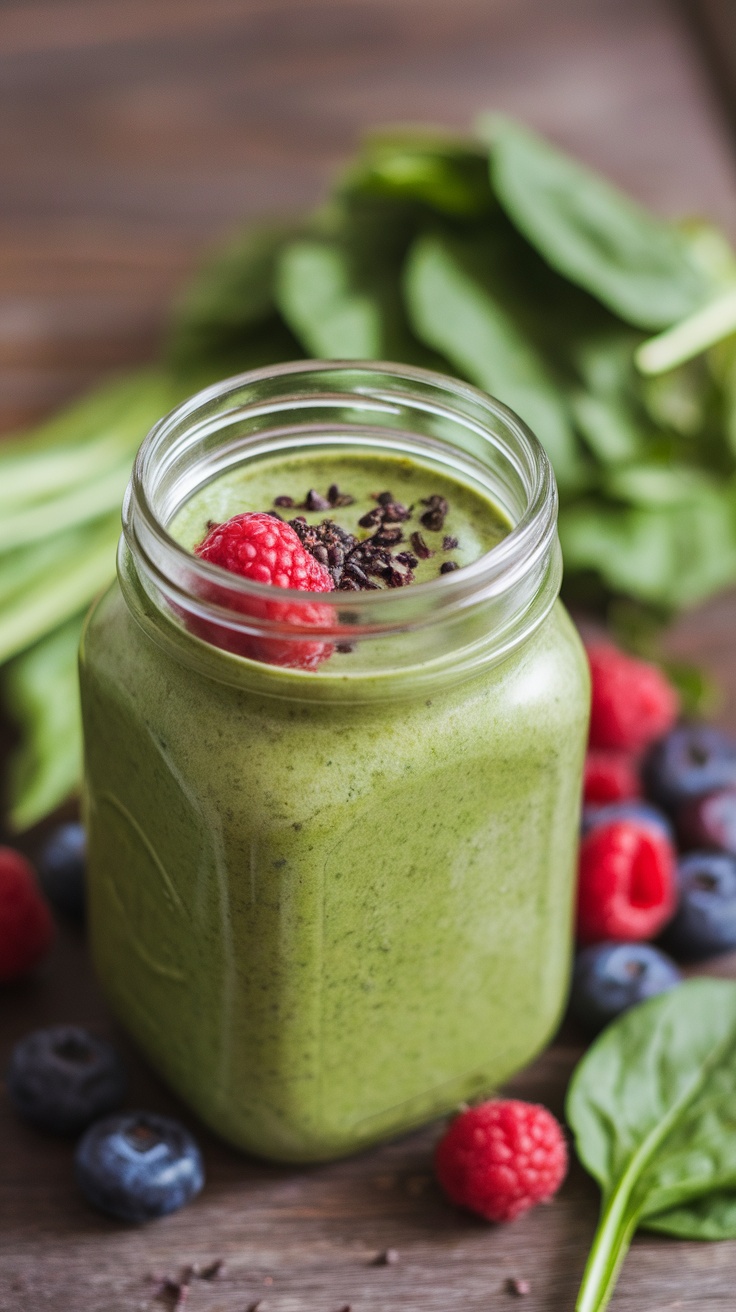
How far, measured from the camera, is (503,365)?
1605 millimetres

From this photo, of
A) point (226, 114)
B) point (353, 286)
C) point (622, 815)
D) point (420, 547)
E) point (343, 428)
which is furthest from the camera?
point (226, 114)

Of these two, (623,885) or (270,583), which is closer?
(270,583)

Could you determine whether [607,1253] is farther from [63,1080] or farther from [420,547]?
[420,547]

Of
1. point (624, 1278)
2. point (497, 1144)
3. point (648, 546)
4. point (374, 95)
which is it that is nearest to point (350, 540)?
point (497, 1144)

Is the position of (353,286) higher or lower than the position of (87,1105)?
higher

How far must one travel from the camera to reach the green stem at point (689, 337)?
1628 mm

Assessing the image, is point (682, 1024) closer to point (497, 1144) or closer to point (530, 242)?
point (497, 1144)

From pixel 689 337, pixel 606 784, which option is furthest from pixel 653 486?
pixel 606 784

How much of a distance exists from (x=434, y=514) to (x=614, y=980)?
455mm

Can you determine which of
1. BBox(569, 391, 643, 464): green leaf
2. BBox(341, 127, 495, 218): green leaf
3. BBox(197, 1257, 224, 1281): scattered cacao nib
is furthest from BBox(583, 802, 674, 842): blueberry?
BBox(341, 127, 495, 218): green leaf

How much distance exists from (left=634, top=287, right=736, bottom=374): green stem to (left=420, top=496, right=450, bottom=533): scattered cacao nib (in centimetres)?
61

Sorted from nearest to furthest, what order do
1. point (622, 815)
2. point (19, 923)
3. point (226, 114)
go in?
point (19, 923), point (622, 815), point (226, 114)

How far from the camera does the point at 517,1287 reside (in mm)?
1108

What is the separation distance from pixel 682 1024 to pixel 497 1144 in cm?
21
